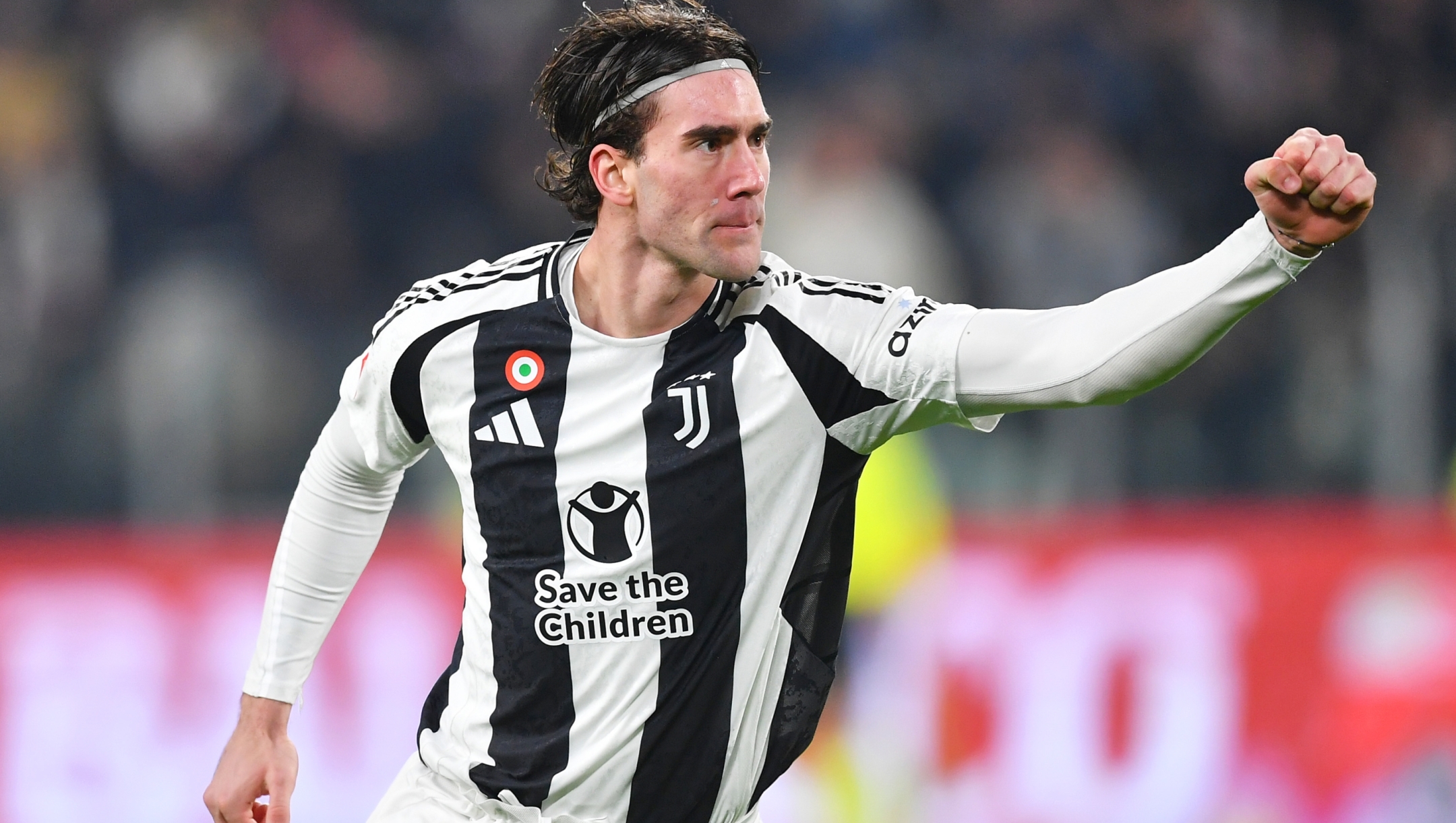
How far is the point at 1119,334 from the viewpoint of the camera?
9.43 ft

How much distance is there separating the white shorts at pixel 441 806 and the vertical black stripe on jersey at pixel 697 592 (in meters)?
0.15

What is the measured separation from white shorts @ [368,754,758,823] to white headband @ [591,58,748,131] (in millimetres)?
1337

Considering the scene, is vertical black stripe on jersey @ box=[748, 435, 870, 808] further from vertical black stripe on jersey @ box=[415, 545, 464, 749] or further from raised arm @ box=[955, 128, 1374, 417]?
vertical black stripe on jersey @ box=[415, 545, 464, 749]

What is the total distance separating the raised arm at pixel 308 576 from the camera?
143 inches

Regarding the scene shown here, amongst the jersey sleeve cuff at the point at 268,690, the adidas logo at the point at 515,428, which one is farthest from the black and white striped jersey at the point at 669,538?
the jersey sleeve cuff at the point at 268,690

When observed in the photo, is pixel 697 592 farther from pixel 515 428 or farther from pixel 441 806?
pixel 441 806

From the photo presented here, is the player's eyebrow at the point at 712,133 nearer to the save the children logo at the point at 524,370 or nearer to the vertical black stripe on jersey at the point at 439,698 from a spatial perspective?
the save the children logo at the point at 524,370

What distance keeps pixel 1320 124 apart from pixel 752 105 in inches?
223

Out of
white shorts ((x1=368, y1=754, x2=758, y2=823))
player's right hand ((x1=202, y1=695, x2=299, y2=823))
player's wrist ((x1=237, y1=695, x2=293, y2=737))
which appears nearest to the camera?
white shorts ((x1=368, y1=754, x2=758, y2=823))

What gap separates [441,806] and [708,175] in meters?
1.32

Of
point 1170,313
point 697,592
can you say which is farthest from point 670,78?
point 1170,313

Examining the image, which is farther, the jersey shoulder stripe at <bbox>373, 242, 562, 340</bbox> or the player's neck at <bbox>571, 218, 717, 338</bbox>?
the jersey shoulder stripe at <bbox>373, 242, 562, 340</bbox>

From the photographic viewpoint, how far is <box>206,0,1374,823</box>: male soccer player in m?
3.30

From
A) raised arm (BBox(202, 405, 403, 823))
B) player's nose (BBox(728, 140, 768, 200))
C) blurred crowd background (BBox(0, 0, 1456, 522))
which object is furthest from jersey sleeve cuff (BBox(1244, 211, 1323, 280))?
blurred crowd background (BBox(0, 0, 1456, 522))
